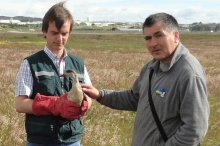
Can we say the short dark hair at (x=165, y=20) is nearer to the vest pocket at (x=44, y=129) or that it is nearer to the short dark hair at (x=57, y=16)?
the short dark hair at (x=57, y=16)

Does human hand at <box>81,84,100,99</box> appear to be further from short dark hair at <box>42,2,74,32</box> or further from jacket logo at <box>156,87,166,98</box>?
jacket logo at <box>156,87,166,98</box>

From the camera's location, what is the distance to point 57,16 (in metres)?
3.48

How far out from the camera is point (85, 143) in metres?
6.13

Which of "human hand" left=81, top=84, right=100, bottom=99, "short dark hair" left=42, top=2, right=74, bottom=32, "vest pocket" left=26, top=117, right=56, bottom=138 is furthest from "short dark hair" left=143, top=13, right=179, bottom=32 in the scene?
"vest pocket" left=26, top=117, right=56, bottom=138

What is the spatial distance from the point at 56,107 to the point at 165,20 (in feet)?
4.16

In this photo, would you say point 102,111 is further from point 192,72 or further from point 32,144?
point 192,72

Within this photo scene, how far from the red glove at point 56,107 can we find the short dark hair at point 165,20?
40.2 inches

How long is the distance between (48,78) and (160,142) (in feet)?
3.98

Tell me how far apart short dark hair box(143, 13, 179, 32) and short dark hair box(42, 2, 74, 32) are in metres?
0.80

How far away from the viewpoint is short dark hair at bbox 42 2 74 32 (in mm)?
3496

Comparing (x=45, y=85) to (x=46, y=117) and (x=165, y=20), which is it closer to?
(x=46, y=117)

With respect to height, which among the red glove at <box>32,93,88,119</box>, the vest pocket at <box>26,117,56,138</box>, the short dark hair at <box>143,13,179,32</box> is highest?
the short dark hair at <box>143,13,179,32</box>

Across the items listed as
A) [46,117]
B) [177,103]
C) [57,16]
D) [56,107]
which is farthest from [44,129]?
[177,103]

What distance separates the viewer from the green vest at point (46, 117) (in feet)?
11.4
